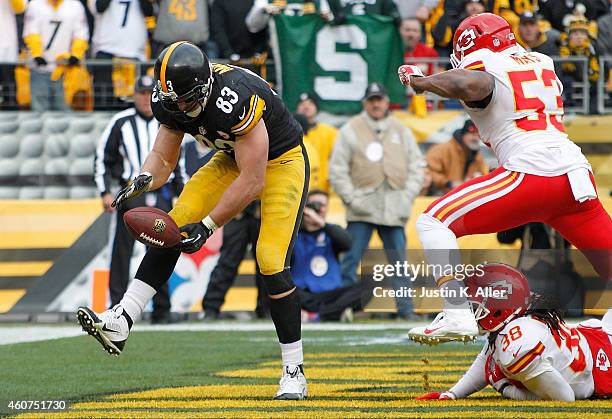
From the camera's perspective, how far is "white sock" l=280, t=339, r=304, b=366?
623 centimetres

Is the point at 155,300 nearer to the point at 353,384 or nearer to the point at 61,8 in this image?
the point at 61,8

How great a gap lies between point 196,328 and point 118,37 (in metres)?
3.45

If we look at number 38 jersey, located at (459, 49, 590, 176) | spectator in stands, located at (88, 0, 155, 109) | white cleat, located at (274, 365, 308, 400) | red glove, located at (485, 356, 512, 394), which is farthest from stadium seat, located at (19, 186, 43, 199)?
red glove, located at (485, 356, 512, 394)

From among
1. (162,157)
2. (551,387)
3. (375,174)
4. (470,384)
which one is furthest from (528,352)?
(375,174)

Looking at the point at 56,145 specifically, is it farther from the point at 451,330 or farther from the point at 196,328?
the point at 451,330

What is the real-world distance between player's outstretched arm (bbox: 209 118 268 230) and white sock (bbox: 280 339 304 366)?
2.28 ft

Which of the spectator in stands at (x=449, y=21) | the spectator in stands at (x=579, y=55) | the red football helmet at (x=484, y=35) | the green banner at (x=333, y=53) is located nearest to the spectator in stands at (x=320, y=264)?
the green banner at (x=333, y=53)

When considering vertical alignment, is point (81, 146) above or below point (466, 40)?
below

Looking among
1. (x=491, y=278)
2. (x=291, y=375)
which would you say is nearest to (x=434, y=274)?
(x=491, y=278)

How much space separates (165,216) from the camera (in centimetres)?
607

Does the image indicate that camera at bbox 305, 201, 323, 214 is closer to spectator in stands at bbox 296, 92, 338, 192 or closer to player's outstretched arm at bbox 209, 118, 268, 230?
spectator in stands at bbox 296, 92, 338, 192

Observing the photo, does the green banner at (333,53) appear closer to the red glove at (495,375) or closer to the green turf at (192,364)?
the green turf at (192,364)

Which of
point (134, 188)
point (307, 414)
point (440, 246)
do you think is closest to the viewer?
point (307, 414)

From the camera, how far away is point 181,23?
1258cm
